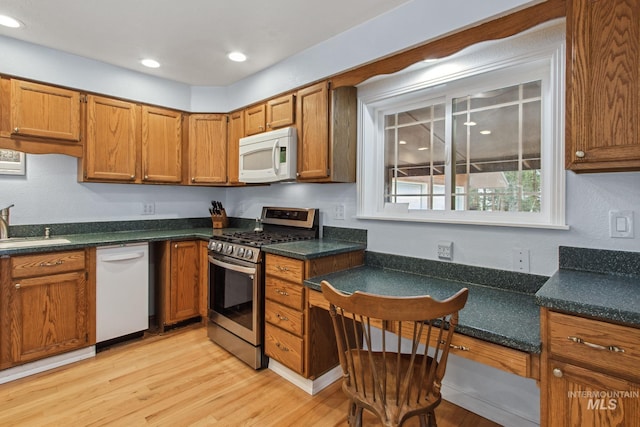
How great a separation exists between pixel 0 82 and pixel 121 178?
1.05 metres

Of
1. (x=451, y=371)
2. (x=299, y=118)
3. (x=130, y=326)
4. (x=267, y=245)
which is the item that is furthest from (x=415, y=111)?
(x=130, y=326)

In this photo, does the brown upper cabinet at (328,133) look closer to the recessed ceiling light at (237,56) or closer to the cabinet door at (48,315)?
the recessed ceiling light at (237,56)

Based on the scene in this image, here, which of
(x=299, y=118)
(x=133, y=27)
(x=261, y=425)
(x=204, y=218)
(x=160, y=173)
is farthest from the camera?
(x=204, y=218)

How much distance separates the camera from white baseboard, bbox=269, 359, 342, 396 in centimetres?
219

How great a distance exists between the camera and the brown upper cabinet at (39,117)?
2.51 metres

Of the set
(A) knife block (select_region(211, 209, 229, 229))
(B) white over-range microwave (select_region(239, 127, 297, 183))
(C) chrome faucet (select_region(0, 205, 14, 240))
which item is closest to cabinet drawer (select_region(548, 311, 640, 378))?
(B) white over-range microwave (select_region(239, 127, 297, 183))

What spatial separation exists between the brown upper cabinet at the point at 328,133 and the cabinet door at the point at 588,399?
1.76 m

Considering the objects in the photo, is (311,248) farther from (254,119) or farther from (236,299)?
(254,119)

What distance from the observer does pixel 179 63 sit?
9.84 ft

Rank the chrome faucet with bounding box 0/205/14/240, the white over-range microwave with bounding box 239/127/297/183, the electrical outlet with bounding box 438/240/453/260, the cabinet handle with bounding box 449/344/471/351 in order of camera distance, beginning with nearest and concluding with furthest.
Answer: the cabinet handle with bounding box 449/344/471/351, the electrical outlet with bounding box 438/240/453/260, the chrome faucet with bounding box 0/205/14/240, the white over-range microwave with bounding box 239/127/297/183

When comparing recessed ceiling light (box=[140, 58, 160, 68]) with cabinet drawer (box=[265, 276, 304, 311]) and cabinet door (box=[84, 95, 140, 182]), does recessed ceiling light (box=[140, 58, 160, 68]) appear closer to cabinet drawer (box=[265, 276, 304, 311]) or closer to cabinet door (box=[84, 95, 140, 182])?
cabinet door (box=[84, 95, 140, 182])

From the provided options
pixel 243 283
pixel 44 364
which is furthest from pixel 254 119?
pixel 44 364

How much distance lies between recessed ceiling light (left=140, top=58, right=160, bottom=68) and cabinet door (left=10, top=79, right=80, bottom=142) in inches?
24.1

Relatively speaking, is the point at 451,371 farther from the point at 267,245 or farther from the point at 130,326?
the point at 130,326
